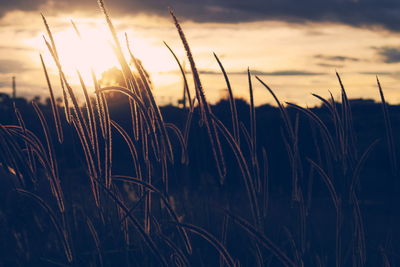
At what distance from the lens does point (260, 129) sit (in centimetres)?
729

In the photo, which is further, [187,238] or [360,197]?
[360,197]

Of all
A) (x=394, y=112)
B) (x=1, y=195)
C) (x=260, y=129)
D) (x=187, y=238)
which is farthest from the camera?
(x=394, y=112)

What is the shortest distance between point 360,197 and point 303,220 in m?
0.18

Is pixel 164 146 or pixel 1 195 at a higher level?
pixel 164 146

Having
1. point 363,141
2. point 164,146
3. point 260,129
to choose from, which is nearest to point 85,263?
point 164,146

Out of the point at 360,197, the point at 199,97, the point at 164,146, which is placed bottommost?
the point at 360,197

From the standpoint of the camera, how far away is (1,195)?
10.5 ft

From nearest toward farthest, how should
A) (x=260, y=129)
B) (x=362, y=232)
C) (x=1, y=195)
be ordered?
1. (x=362, y=232)
2. (x=1, y=195)
3. (x=260, y=129)

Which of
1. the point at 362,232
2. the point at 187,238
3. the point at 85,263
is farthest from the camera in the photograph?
the point at 85,263

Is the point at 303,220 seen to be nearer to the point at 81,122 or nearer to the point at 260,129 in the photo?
the point at 81,122

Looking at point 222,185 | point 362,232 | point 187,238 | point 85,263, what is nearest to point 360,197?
point 362,232

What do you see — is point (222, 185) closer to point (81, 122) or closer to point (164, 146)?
point (164, 146)

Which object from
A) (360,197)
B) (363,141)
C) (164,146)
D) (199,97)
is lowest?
(363,141)

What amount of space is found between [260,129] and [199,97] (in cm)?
637
